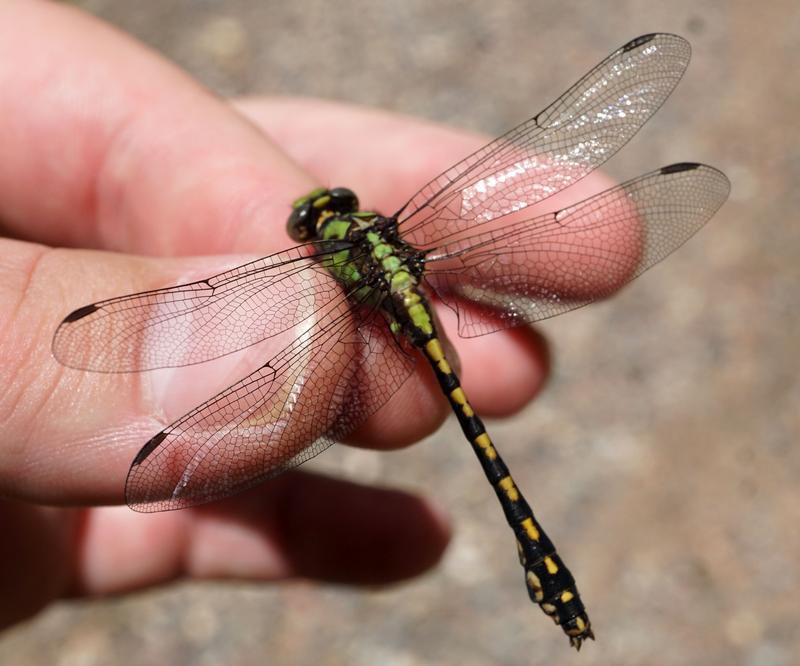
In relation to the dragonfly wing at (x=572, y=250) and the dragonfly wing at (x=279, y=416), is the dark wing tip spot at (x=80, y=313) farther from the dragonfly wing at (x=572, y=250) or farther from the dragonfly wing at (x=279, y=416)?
the dragonfly wing at (x=572, y=250)

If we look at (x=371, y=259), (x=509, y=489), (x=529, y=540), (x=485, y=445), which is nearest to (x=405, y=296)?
(x=371, y=259)

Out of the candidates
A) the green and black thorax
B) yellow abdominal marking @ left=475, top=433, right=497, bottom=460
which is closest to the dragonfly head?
the green and black thorax

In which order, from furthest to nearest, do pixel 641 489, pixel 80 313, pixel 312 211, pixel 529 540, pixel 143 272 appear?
pixel 641 489 < pixel 312 211 < pixel 529 540 < pixel 143 272 < pixel 80 313

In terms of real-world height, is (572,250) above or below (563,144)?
below

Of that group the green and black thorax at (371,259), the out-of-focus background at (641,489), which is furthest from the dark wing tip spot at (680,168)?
the out-of-focus background at (641,489)

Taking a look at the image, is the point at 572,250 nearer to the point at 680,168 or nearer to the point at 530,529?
the point at 680,168

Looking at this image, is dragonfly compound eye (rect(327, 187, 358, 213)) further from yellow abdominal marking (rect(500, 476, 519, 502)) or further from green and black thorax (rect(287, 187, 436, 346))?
yellow abdominal marking (rect(500, 476, 519, 502))
